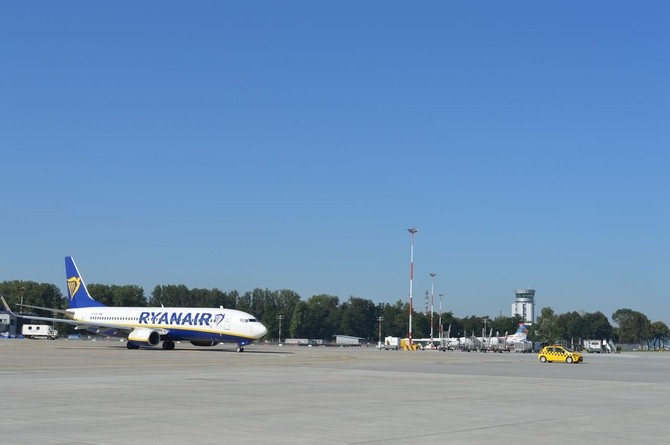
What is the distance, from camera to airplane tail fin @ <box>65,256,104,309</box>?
3792 inches

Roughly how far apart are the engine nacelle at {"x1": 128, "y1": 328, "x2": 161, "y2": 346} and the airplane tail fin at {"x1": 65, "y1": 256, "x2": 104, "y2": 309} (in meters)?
14.7

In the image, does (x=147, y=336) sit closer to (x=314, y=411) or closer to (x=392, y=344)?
(x=392, y=344)

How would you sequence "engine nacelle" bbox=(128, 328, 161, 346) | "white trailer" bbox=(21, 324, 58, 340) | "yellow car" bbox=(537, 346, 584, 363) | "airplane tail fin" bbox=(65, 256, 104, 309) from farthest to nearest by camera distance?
"white trailer" bbox=(21, 324, 58, 340) < "airplane tail fin" bbox=(65, 256, 104, 309) < "engine nacelle" bbox=(128, 328, 161, 346) < "yellow car" bbox=(537, 346, 584, 363)

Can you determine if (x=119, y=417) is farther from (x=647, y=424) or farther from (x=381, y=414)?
(x=647, y=424)

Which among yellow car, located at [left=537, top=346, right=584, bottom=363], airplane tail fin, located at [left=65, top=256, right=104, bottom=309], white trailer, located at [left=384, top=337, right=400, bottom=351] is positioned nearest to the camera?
yellow car, located at [left=537, top=346, right=584, bottom=363]

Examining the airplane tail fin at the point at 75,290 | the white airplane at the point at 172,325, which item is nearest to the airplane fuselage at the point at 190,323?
the white airplane at the point at 172,325

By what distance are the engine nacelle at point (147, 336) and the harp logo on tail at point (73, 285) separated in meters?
17.4

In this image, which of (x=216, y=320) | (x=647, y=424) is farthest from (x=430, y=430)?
(x=216, y=320)

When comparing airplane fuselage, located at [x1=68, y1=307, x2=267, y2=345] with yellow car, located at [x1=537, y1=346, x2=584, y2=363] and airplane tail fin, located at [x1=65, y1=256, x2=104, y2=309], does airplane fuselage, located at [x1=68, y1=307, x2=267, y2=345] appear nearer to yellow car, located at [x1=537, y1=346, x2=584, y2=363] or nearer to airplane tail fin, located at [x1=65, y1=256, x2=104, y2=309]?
airplane tail fin, located at [x1=65, y1=256, x2=104, y2=309]

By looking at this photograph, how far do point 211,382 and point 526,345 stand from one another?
11335cm

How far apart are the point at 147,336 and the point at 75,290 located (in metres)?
19.8

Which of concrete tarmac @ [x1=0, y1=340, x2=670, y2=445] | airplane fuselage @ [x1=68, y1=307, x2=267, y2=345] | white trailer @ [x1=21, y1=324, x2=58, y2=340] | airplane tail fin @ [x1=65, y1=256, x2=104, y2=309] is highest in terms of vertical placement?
airplane tail fin @ [x1=65, y1=256, x2=104, y2=309]

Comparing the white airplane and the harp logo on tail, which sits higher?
the harp logo on tail

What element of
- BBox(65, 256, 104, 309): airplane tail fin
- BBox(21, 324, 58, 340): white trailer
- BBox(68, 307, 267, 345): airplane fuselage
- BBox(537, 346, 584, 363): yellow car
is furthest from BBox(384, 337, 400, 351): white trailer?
BBox(21, 324, 58, 340): white trailer
